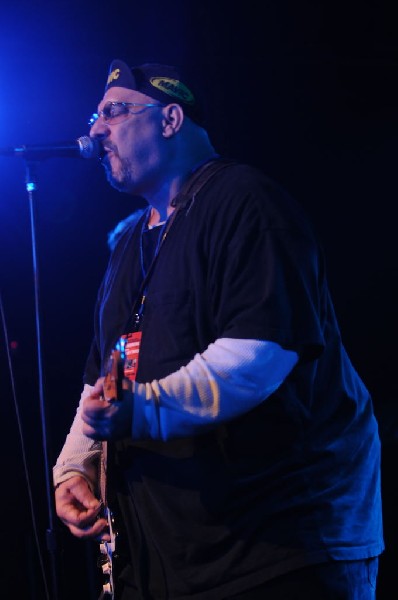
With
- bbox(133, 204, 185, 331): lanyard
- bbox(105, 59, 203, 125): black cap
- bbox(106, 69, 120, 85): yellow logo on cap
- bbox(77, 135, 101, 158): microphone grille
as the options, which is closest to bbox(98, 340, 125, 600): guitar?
bbox(133, 204, 185, 331): lanyard

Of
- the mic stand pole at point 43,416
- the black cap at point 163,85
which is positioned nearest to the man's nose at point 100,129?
the black cap at point 163,85

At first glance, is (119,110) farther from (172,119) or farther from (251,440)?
(251,440)

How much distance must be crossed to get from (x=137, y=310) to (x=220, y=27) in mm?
2576

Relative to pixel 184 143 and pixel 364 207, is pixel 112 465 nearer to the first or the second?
pixel 184 143

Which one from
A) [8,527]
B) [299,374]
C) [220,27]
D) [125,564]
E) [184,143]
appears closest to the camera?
[299,374]

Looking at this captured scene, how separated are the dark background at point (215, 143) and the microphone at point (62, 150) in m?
0.98

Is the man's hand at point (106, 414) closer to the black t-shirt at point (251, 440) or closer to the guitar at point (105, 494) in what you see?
the guitar at point (105, 494)

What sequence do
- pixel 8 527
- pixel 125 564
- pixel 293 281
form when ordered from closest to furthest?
pixel 293 281 < pixel 125 564 < pixel 8 527

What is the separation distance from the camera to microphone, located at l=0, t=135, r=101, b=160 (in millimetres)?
2449

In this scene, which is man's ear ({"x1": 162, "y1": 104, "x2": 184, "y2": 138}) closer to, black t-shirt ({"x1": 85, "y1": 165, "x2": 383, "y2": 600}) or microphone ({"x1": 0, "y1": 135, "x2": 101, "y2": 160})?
microphone ({"x1": 0, "y1": 135, "x2": 101, "y2": 160})

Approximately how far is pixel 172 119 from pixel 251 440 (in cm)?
131

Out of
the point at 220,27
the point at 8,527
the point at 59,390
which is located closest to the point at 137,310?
the point at 59,390

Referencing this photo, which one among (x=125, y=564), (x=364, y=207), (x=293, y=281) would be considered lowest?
(x=125, y=564)

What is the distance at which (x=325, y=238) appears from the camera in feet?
13.2
